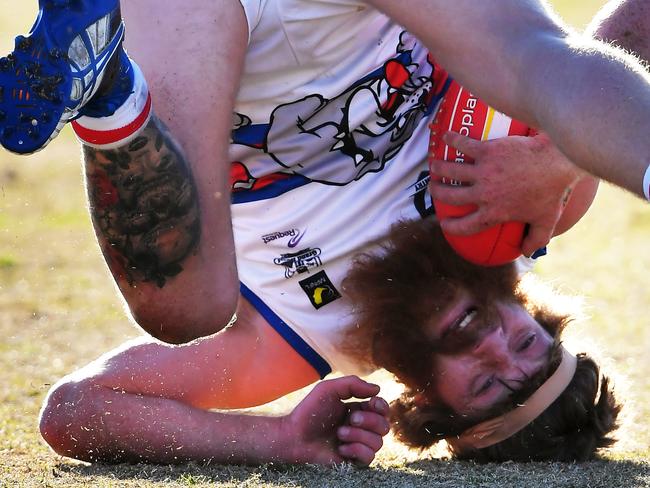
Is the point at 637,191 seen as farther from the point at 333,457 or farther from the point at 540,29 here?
the point at 333,457

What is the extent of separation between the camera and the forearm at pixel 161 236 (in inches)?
118

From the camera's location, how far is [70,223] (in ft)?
25.8

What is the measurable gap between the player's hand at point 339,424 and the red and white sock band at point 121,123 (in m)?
1.12

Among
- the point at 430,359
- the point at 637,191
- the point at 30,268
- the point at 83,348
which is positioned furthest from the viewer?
the point at 30,268

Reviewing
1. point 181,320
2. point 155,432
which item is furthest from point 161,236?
point 155,432

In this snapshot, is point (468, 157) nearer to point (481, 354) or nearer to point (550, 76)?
point (481, 354)

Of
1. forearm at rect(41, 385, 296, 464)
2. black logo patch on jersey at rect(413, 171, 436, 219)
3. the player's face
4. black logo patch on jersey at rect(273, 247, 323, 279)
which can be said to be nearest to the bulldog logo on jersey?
black logo patch on jersey at rect(413, 171, 436, 219)

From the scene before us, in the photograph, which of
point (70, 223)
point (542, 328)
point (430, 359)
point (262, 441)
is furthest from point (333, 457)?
point (70, 223)

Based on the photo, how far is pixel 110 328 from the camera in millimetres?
5746

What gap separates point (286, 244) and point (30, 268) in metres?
3.35

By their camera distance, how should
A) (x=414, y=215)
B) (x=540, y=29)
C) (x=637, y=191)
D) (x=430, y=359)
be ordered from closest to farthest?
(x=637, y=191) → (x=540, y=29) → (x=430, y=359) → (x=414, y=215)

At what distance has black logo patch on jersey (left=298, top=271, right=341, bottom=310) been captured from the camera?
4.04 metres

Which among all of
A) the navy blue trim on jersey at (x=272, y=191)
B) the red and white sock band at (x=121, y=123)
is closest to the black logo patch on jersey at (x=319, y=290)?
the navy blue trim on jersey at (x=272, y=191)

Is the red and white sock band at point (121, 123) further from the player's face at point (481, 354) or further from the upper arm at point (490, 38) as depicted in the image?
the player's face at point (481, 354)
